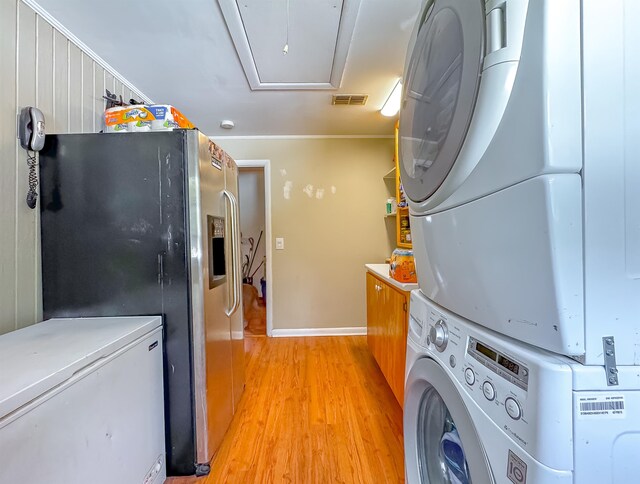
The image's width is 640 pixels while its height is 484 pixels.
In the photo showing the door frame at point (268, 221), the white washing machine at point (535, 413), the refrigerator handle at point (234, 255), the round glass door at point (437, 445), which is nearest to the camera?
the white washing machine at point (535, 413)

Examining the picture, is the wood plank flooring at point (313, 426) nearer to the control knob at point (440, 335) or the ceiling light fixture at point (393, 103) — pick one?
the control knob at point (440, 335)

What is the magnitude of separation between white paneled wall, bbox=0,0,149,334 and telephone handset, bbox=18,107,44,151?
3 centimetres

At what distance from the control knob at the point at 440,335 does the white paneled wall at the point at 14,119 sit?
1.71 metres

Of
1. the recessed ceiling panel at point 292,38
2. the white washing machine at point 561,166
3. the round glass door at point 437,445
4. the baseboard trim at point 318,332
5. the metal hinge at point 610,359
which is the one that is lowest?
the baseboard trim at point 318,332

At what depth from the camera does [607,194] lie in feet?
1.43

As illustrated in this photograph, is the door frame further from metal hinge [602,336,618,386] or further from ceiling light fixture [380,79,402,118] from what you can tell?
metal hinge [602,336,618,386]

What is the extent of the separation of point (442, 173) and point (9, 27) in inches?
76.2

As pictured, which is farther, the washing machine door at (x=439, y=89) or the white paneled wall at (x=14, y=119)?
the white paneled wall at (x=14, y=119)

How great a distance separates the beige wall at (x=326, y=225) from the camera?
3.27m

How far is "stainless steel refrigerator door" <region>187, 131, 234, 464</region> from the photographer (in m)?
1.36

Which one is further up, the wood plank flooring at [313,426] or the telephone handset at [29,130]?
the telephone handset at [29,130]

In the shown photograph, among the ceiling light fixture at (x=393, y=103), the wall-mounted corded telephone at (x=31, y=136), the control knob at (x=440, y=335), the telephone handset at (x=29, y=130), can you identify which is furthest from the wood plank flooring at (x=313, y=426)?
the ceiling light fixture at (x=393, y=103)

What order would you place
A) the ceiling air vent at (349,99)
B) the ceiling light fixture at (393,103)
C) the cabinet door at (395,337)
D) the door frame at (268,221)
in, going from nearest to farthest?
the cabinet door at (395,337)
the ceiling light fixture at (393,103)
the ceiling air vent at (349,99)
the door frame at (268,221)

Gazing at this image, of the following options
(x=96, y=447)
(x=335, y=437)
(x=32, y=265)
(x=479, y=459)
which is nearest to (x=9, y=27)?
(x=32, y=265)
